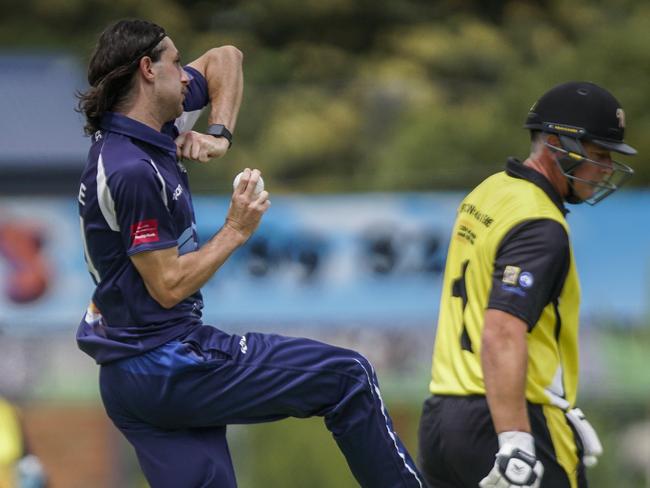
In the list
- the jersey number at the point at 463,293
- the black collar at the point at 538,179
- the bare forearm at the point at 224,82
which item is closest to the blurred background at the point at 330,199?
the bare forearm at the point at 224,82

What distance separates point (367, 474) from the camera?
4.29 metres

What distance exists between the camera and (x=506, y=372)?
4133 mm

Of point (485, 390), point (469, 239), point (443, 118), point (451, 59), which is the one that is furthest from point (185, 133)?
point (451, 59)

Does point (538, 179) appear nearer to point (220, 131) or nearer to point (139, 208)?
point (220, 131)

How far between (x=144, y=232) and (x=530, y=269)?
1.17 meters

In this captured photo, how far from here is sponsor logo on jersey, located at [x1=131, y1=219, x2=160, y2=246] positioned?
162 inches

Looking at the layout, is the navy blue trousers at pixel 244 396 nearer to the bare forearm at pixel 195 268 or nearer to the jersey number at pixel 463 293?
the bare forearm at pixel 195 268

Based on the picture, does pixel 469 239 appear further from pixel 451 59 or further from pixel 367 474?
pixel 451 59

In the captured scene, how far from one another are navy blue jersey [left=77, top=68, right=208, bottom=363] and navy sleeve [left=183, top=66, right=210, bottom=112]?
0.39 meters

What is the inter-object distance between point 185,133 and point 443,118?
8.74 metres

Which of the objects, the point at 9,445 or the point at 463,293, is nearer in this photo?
the point at 463,293

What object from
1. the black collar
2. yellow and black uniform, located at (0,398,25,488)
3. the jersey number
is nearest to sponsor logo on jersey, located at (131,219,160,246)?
the jersey number

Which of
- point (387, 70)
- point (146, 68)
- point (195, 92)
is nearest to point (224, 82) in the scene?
point (195, 92)

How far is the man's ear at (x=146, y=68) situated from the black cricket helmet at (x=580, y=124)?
1227 millimetres
